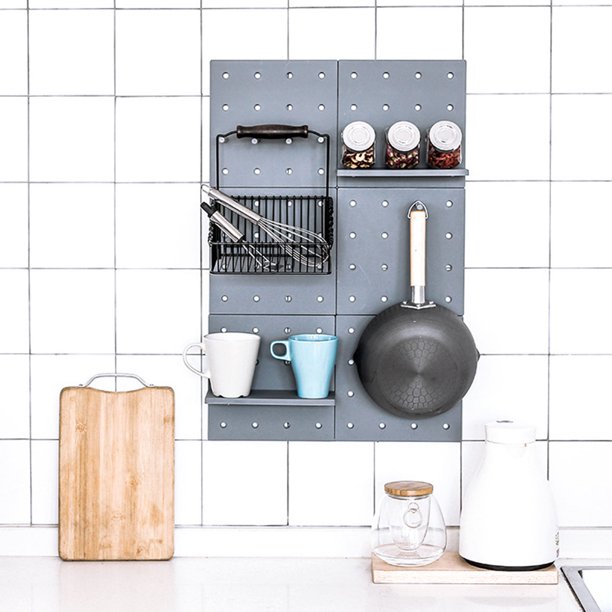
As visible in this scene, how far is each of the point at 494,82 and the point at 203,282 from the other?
63 centimetres

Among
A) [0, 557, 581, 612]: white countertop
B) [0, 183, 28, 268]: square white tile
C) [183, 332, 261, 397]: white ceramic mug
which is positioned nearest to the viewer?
[0, 557, 581, 612]: white countertop

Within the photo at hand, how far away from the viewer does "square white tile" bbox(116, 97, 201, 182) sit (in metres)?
1.60

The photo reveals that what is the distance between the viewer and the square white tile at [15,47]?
1593 millimetres

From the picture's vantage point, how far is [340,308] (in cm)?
161

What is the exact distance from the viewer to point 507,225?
1598mm

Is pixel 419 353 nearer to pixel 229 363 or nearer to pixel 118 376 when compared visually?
pixel 229 363

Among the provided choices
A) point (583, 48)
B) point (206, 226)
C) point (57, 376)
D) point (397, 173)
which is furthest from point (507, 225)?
point (57, 376)

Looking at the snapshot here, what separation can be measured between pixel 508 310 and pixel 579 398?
0.68ft

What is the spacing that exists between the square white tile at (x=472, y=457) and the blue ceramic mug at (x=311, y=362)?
0.94 ft

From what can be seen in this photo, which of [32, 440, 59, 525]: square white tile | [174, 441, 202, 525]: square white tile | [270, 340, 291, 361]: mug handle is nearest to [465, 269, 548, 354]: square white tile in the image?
[270, 340, 291, 361]: mug handle

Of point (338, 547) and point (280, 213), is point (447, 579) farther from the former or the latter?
point (280, 213)

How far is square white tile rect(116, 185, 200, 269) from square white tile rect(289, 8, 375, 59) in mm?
319

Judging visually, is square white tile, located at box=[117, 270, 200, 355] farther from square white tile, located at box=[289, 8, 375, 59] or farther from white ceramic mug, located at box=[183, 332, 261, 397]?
square white tile, located at box=[289, 8, 375, 59]

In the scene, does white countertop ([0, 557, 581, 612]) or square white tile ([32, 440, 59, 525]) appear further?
square white tile ([32, 440, 59, 525])
